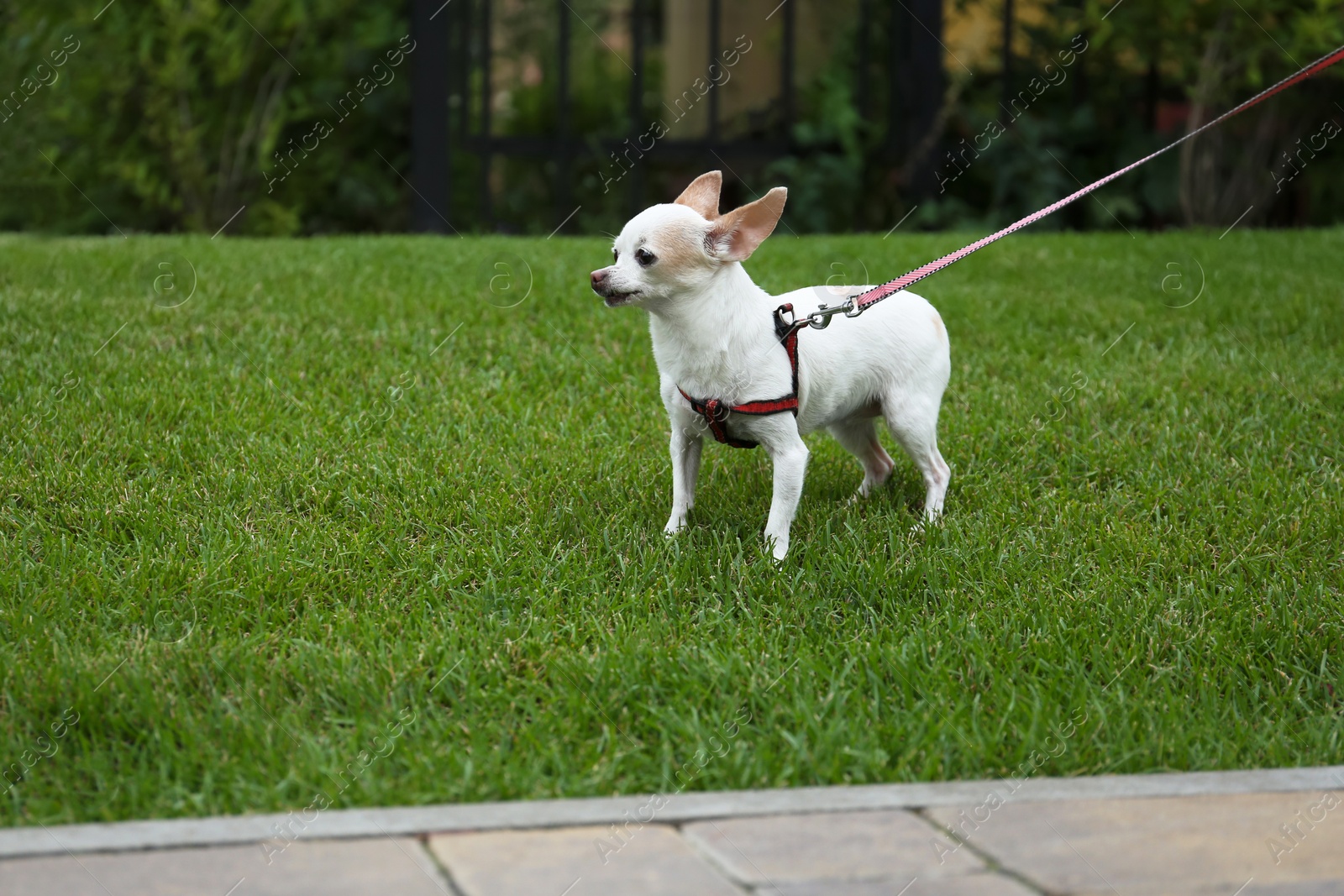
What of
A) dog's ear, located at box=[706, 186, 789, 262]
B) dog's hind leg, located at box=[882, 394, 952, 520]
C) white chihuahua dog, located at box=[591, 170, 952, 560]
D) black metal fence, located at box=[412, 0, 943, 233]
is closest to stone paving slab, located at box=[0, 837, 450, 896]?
white chihuahua dog, located at box=[591, 170, 952, 560]

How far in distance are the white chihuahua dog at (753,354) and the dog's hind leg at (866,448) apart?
0.65 ft

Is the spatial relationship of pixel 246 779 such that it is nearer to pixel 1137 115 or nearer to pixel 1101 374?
pixel 1101 374

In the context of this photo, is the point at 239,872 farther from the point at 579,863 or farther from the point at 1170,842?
the point at 1170,842

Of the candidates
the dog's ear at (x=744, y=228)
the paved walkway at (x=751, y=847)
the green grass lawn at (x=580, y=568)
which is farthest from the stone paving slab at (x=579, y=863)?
the dog's ear at (x=744, y=228)

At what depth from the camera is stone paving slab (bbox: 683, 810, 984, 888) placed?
7.30 ft

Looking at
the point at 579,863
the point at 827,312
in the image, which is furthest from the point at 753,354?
the point at 579,863

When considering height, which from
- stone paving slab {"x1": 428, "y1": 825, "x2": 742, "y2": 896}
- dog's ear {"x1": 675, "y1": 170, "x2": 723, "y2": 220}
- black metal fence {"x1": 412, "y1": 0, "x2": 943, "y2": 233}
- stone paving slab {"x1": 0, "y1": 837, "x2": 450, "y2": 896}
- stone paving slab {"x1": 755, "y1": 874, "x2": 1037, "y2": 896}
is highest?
black metal fence {"x1": 412, "y1": 0, "x2": 943, "y2": 233}

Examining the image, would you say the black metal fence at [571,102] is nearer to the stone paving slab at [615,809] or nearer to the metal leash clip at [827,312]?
the metal leash clip at [827,312]

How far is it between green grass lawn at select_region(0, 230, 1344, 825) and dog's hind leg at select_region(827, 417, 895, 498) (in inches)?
4.5

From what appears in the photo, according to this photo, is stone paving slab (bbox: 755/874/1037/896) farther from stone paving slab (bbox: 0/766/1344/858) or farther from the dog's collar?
the dog's collar

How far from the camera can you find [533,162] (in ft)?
38.5

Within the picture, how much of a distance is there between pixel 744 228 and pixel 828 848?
1863 mm

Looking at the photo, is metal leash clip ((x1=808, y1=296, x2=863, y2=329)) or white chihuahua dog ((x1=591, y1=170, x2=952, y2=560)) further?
metal leash clip ((x1=808, y1=296, x2=863, y2=329))

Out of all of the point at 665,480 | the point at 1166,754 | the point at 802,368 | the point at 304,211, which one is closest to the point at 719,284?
the point at 802,368
